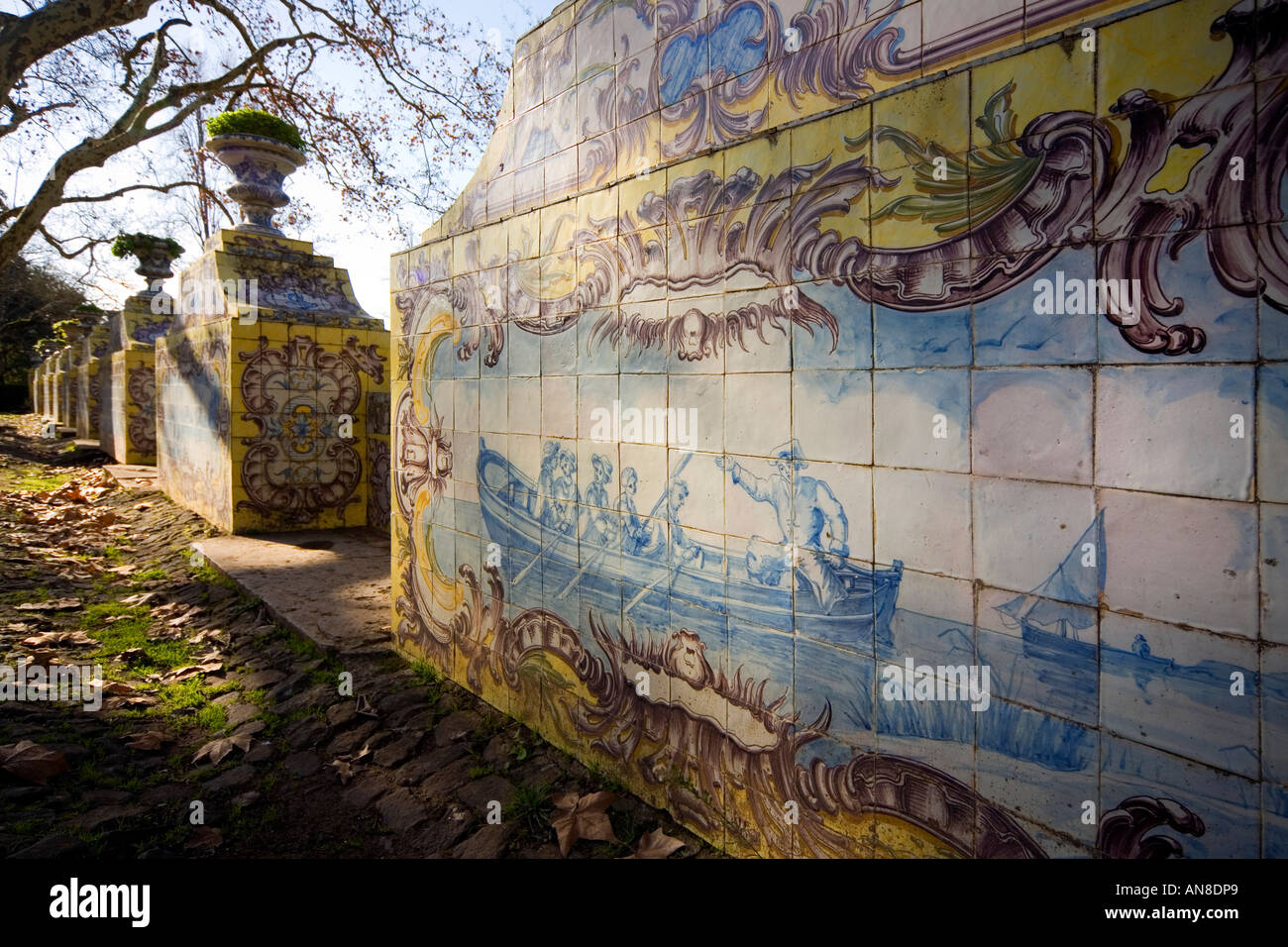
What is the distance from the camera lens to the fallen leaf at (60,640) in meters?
4.20

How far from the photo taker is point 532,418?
3072mm

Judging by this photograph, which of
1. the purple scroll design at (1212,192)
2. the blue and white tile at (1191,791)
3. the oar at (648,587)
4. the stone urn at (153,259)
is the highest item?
the stone urn at (153,259)

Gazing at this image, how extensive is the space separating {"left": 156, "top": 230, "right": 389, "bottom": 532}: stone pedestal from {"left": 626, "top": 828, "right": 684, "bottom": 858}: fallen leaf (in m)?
5.15

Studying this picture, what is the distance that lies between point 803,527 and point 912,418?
1.42 ft

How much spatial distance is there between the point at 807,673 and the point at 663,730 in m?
0.67

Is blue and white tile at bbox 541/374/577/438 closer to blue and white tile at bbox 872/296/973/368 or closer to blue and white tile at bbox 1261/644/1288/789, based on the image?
blue and white tile at bbox 872/296/973/368

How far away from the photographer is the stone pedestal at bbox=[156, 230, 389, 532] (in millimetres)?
6707

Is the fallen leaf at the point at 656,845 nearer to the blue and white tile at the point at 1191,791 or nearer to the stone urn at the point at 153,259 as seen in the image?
the blue and white tile at the point at 1191,791

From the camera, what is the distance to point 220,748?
313 centimetres

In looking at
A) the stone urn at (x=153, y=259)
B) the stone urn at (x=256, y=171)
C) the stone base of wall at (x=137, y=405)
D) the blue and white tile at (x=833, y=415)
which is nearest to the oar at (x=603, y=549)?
the blue and white tile at (x=833, y=415)

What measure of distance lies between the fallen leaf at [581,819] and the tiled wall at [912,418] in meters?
0.17

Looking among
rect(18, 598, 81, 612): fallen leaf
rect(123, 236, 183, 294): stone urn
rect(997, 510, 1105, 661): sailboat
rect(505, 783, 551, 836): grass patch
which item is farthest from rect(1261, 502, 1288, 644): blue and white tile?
rect(123, 236, 183, 294): stone urn
